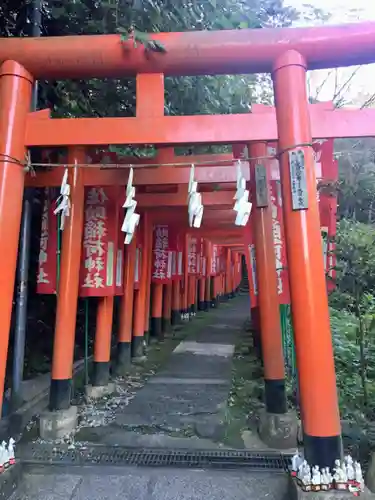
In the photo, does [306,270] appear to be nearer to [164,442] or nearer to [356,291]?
[356,291]

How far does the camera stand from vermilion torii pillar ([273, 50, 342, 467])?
327 cm

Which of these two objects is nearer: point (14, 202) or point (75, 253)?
point (14, 202)

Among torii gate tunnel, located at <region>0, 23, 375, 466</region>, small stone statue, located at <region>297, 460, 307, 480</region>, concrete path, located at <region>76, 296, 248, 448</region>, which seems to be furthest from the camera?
concrete path, located at <region>76, 296, 248, 448</region>

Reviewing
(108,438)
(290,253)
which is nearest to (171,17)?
(290,253)

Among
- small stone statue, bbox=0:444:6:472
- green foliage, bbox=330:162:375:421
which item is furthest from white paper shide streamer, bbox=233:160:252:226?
small stone statue, bbox=0:444:6:472

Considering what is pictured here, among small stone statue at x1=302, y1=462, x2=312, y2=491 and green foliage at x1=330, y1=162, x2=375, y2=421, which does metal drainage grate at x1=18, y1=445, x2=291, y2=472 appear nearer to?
small stone statue at x1=302, y1=462, x2=312, y2=491

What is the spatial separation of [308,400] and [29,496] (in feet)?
8.72

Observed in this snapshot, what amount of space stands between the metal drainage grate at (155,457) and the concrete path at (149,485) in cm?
15

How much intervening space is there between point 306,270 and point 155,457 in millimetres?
2676

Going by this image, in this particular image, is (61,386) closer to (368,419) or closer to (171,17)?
(368,419)

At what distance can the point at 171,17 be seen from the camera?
5406 millimetres

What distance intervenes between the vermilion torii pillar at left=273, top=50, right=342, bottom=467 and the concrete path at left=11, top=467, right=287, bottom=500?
0.82 metres

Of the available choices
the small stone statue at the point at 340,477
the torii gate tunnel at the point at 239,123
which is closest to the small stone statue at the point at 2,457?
the torii gate tunnel at the point at 239,123

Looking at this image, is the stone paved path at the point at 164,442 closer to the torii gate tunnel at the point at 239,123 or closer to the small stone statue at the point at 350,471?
the small stone statue at the point at 350,471
